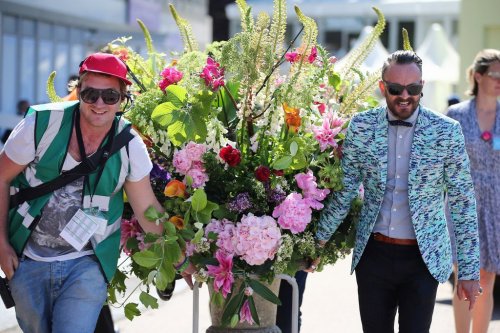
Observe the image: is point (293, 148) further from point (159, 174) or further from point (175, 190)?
point (159, 174)

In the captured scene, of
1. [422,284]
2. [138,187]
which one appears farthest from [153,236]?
[422,284]

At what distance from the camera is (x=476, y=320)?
221 inches

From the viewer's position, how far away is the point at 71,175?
144 inches

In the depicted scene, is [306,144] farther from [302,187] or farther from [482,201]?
[482,201]

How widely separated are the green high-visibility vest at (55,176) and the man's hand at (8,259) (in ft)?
0.12

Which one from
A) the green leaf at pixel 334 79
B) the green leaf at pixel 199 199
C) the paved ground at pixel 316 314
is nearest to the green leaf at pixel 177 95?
the green leaf at pixel 199 199

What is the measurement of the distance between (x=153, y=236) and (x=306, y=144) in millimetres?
842

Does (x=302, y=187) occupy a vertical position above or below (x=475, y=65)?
below

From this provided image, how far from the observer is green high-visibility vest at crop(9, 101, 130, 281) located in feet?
12.0

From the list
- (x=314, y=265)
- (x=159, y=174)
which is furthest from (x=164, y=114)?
(x=314, y=265)

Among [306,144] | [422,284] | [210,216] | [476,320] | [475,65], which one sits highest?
[475,65]

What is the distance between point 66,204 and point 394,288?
1.56 m

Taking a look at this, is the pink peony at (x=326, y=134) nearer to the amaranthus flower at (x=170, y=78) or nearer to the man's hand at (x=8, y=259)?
the amaranthus flower at (x=170, y=78)

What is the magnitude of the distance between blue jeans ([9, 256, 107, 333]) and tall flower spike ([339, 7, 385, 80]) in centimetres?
176
